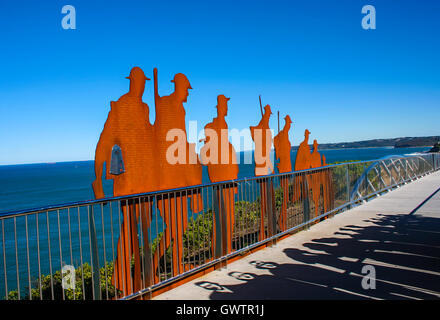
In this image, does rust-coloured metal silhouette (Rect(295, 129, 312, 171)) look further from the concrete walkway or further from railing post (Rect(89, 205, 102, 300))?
railing post (Rect(89, 205, 102, 300))

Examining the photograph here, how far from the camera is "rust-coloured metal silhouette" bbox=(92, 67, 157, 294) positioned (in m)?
4.34

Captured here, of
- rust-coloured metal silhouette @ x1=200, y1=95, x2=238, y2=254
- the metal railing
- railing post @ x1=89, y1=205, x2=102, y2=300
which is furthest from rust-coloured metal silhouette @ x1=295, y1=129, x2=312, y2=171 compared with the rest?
railing post @ x1=89, y1=205, x2=102, y2=300

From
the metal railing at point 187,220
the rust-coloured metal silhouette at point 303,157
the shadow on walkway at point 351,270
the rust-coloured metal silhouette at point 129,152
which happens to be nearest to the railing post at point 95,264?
the metal railing at point 187,220

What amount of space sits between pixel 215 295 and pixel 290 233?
333cm

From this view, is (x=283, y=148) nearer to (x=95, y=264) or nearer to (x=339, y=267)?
(x=339, y=267)

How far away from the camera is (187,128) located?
566 cm

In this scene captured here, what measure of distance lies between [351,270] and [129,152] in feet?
10.7

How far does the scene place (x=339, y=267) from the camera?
4863 millimetres

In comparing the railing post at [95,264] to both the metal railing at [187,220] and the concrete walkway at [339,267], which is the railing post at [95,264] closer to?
the metal railing at [187,220]

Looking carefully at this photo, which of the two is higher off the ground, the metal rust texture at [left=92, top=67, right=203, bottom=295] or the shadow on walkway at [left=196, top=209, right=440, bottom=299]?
the metal rust texture at [left=92, top=67, right=203, bottom=295]

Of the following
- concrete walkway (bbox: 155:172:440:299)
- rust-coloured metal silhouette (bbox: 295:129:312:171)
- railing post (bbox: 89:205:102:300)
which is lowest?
concrete walkway (bbox: 155:172:440:299)

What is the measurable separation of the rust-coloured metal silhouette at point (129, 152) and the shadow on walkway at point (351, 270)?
1030 mm

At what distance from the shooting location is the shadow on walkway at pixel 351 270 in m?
3.99
